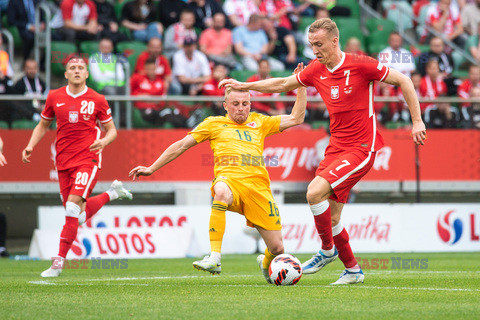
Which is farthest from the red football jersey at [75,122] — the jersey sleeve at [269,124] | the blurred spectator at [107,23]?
the blurred spectator at [107,23]

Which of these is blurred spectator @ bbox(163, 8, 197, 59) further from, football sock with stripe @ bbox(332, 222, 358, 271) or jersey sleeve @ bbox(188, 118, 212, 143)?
football sock with stripe @ bbox(332, 222, 358, 271)

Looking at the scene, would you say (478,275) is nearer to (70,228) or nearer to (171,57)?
(70,228)

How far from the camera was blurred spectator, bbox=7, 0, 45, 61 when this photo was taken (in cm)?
1509

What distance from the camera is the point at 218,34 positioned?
634 inches

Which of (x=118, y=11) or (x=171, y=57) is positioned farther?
(x=118, y=11)

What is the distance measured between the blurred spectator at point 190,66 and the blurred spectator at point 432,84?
4.09 metres

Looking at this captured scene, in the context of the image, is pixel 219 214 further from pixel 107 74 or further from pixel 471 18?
pixel 471 18

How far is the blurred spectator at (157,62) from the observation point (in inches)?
569

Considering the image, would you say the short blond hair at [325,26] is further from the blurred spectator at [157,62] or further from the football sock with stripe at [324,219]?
the blurred spectator at [157,62]

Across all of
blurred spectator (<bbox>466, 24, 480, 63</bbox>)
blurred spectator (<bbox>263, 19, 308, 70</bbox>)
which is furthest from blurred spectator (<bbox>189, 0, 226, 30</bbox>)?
blurred spectator (<bbox>466, 24, 480, 63</bbox>)

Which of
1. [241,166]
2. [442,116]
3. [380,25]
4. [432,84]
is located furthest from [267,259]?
[380,25]

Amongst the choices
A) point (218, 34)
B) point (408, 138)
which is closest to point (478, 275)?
point (408, 138)

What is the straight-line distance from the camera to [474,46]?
18.4 metres

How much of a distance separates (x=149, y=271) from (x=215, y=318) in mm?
4705
